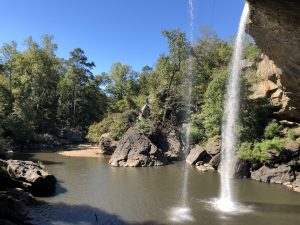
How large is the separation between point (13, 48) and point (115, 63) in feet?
69.0

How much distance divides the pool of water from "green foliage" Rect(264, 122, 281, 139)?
471cm

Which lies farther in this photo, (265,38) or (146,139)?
(146,139)

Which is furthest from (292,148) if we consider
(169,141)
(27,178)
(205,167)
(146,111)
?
(146,111)

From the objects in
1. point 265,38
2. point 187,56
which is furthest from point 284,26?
point 187,56

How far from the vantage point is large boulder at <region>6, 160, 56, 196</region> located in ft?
60.2

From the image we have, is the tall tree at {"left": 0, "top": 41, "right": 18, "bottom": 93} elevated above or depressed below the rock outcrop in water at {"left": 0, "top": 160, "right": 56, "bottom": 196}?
above

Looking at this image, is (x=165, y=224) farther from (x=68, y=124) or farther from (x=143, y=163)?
(x=68, y=124)

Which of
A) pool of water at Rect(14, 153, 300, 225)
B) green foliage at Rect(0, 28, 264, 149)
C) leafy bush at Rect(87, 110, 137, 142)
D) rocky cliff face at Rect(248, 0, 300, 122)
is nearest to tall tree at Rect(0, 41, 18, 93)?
green foliage at Rect(0, 28, 264, 149)

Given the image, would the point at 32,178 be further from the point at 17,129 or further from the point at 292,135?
the point at 17,129

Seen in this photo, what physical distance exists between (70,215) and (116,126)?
76.9 feet

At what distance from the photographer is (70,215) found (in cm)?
1537

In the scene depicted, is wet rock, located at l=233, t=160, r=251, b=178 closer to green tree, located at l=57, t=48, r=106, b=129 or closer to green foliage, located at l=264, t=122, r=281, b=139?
green foliage, located at l=264, t=122, r=281, b=139

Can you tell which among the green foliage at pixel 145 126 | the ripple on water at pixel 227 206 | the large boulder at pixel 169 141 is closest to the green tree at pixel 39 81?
the green foliage at pixel 145 126

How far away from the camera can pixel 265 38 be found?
35.0 feet
